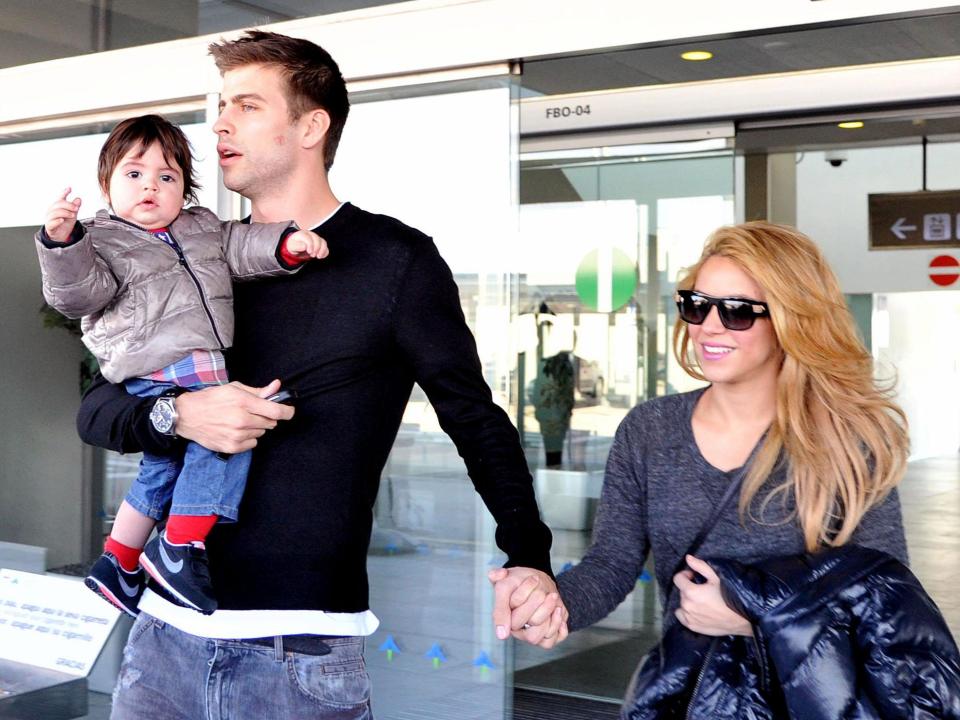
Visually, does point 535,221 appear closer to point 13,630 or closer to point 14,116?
point 14,116

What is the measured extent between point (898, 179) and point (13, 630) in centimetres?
1347

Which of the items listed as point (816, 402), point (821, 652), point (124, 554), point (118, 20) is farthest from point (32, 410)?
point (821, 652)

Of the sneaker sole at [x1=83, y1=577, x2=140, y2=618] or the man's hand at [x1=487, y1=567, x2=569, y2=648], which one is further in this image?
the sneaker sole at [x1=83, y1=577, x2=140, y2=618]

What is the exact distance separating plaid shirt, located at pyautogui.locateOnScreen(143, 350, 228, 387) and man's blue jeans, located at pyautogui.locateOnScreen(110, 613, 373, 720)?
43 centimetres

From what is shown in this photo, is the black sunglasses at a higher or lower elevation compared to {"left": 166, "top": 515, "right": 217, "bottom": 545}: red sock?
higher

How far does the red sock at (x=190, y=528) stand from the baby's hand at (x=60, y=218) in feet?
1.73

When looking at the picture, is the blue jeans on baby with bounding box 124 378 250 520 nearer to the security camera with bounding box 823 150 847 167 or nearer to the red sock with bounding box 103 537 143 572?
the red sock with bounding box 103 537 143 572

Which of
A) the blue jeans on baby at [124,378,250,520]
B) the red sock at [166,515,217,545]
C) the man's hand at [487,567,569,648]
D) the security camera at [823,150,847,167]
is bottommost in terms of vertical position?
the man's hand at [487,567,569,648]

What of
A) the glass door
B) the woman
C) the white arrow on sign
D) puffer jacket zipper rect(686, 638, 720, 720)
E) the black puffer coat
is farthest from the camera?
the white arrow on sign

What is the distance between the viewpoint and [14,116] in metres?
5.21

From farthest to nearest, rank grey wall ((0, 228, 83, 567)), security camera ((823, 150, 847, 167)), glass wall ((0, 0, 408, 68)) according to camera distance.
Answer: security camera ((823, 150, 847, 167)), grey wall ((0, 228, 83, 567)), glass wall ((0, 0, 408, 68))

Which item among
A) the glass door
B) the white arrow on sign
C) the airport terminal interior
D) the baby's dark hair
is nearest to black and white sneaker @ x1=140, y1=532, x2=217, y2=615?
the baby's dark hair

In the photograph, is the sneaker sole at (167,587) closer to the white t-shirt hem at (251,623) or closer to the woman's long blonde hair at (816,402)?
the white t-shirt hem at (251,623)

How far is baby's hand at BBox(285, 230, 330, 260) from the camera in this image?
2.15 m
